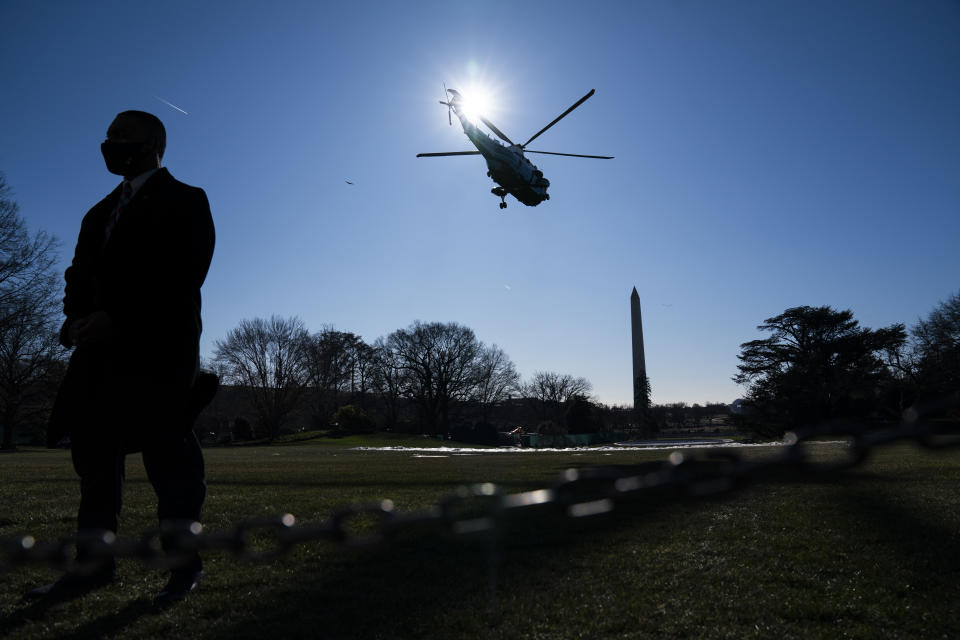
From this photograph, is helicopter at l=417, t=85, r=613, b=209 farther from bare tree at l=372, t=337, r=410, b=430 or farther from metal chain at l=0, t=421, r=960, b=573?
bare tree at l=372, t=337, r=410, b=430

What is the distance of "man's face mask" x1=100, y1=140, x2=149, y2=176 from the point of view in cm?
271

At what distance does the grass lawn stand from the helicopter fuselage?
18.0 metres

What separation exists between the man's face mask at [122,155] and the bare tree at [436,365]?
60.4m

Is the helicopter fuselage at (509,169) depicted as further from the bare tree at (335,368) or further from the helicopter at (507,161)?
the bare tree at (335,368)

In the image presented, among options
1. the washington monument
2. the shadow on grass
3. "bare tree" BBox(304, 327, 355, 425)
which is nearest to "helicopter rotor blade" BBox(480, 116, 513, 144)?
the shadow on grass

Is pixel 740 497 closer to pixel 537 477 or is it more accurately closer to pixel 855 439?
pixel 537 477

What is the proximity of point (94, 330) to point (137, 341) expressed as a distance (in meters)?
0.17

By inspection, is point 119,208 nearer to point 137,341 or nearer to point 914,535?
point 137,341

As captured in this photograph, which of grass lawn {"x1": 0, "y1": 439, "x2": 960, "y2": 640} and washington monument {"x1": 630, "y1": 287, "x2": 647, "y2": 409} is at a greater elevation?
washington monument {"x1": 630, "y1": 287, "x2": 647, "y2": 409}

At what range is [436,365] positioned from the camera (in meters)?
64.1

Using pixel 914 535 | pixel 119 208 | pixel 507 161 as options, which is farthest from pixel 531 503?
pixel 507 161

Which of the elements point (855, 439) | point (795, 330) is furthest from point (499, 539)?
point (795, 330)

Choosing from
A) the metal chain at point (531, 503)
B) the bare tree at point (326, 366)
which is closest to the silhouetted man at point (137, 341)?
the metal chain at point (531, 503)

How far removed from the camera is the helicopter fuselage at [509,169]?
21.1m
